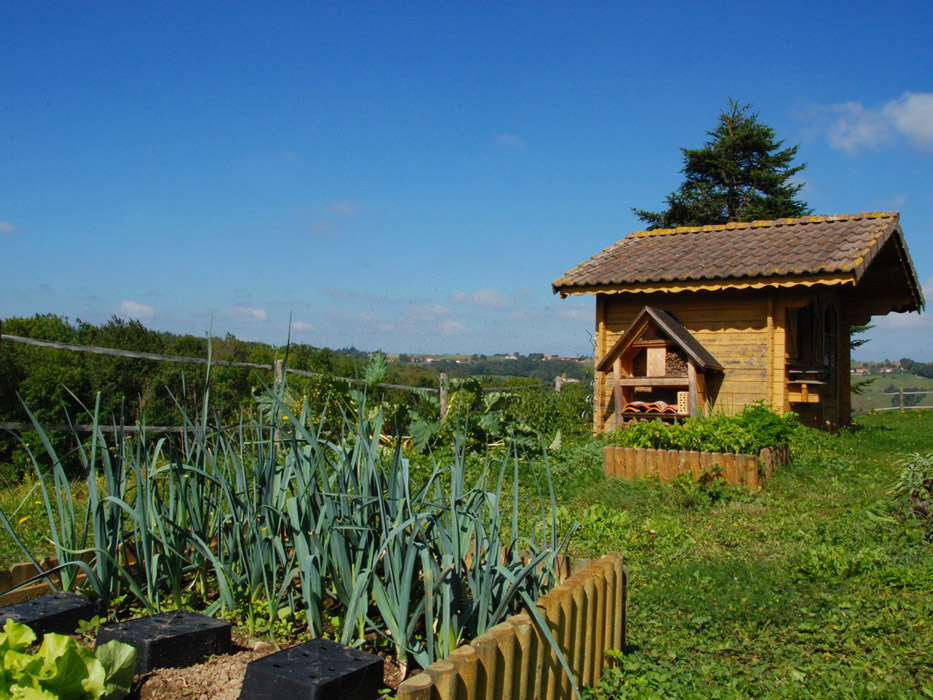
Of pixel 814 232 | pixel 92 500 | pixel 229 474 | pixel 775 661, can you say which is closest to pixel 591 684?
→ pixel 775 661

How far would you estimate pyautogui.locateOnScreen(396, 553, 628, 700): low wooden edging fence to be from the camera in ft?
6.46

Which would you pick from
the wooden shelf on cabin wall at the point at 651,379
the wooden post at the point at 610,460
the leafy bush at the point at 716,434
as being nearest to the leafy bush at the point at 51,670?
the wooden post at the point at 610,460

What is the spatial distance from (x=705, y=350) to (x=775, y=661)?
26.5 feet

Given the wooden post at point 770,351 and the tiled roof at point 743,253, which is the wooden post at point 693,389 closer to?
the wooden post at point 770,351

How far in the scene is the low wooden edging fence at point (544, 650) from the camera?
77.5 inches

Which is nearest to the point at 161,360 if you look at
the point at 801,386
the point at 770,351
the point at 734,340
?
the point at 734,340

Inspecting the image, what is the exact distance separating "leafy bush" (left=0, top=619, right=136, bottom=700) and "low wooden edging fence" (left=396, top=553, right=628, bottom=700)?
90 centimetres

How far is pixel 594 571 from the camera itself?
2988mm

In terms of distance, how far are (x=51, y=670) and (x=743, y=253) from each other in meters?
11.3

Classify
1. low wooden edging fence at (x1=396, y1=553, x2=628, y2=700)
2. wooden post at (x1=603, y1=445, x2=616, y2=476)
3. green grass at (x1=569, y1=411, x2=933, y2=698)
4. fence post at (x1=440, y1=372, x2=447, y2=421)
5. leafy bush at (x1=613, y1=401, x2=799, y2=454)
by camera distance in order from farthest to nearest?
1. fence post at (x1=440, y1=372, x2=447, y2=421)
2. wooden post at (x1=603, y1=445, x2=616, y2=476)
3. leafy bush at (x1=613, y1=401, x2=799, y2=454)
4. green grass at (x1=569, y1=411, x2=933, y2=698)
5. low wooden edging fence at (x1=396, y1=553, x2=628, y2=700)

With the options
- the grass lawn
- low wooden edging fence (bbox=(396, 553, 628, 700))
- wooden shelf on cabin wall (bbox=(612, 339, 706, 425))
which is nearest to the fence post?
wooden shelf on cabin wall (bbox=(612, 339, 706, 425))

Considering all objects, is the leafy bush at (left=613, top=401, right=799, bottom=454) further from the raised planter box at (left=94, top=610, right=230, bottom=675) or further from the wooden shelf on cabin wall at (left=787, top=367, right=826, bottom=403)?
the raised planter box at (left=94, top=610, right=230, bottom=675)

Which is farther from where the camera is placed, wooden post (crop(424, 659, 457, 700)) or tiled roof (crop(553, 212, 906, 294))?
tiled roof (crop(553, 212, 906, 294))

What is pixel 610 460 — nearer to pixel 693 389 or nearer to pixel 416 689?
pixel 693 389
